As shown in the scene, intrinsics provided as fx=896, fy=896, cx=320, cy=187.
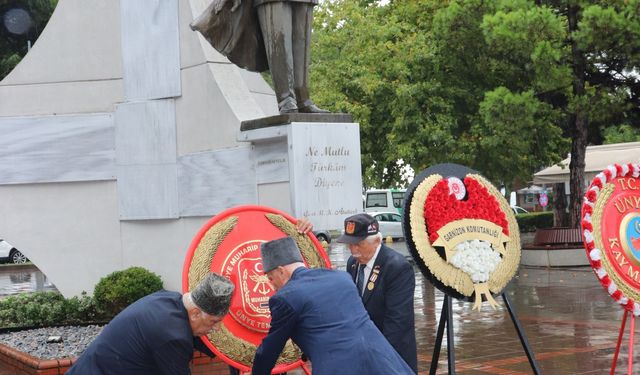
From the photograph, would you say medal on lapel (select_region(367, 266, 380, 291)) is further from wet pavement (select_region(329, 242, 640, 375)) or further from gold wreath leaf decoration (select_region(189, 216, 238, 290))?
wet pavement (select_region(329, 242, 640, 375))

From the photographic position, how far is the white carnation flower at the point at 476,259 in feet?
21.2

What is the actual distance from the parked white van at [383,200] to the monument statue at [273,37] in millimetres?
33827

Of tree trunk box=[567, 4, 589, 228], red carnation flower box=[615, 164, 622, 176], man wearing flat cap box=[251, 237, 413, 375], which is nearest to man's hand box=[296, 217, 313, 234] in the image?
man wearing flat cap box=[251, 237, 413, 375]

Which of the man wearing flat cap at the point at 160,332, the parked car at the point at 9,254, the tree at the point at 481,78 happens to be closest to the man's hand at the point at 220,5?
the man wearing flat cap at the point at 160,332

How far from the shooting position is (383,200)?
4303 centimetres

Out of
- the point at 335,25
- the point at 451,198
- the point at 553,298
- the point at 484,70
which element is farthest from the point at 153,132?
the point at 335,25

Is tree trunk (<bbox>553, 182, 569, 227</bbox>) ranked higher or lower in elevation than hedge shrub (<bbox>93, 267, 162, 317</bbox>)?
lower

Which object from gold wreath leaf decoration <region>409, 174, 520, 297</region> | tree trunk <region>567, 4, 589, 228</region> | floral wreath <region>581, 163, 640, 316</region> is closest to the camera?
gold wreath leaf decoration <region>409, 174, 520, 297</region>

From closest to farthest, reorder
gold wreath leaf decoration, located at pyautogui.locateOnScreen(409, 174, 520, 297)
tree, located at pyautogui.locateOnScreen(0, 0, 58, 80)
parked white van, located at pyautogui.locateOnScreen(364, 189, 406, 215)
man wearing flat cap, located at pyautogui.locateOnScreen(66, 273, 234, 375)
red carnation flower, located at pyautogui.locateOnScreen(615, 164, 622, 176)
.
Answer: man wearing flat cap, located at pyautogui.locateOnScreen(66, 273, 234, 375)
gold wreath leaf decoration, located at pyautogui.locateOnScreen(409, 174, 520, 297)
red carnation flower, located at pyautogui.locateOnScreen(615, 164, 622, 176)
tree, located at pyautogui.locateOnScreen(0, 0, 58, 80)
parked white van, located at pyautogui.locateOnScreen(364, 189, 406, 215)

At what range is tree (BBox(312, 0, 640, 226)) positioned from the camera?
1994 cm

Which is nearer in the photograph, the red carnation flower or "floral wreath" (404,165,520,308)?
"floral wreath" (404,165,520,308)

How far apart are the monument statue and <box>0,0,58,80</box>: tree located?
26.5 m

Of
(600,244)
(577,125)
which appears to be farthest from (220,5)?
(577,125)

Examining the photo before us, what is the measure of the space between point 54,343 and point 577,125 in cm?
1600
